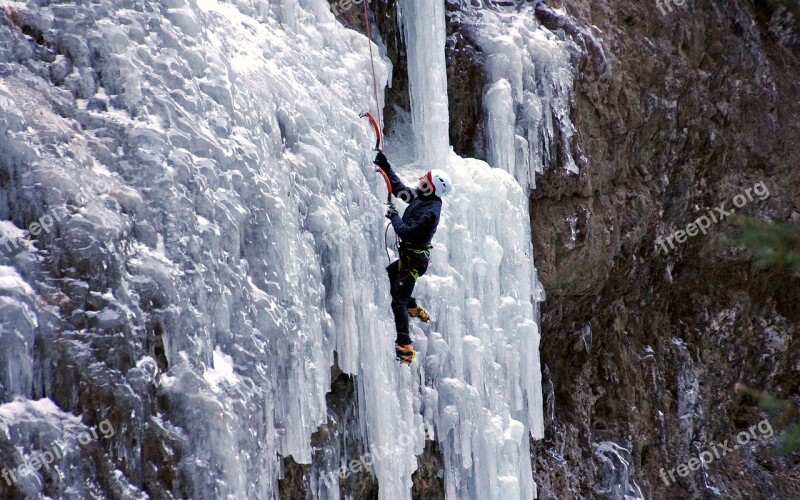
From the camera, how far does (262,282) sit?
6.40 meters

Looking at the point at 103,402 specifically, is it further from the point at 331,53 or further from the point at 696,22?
the point at 696,22

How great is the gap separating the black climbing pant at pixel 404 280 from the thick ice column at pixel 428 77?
6.22 feet

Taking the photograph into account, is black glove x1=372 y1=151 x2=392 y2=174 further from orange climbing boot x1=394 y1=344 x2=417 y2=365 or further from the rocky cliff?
the rocky cliff

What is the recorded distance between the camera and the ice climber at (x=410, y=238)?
720 cm

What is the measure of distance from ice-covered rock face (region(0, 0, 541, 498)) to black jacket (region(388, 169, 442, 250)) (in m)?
0.39

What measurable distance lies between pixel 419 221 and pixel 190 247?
6.20 feet
